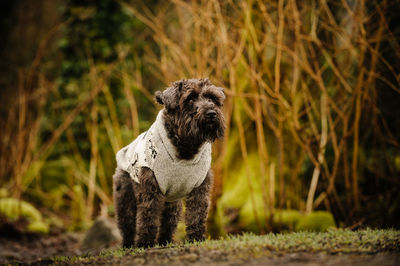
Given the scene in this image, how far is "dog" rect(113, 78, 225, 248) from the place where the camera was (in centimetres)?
452

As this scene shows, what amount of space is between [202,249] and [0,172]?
923 centimetres

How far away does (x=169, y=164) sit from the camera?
4586mm

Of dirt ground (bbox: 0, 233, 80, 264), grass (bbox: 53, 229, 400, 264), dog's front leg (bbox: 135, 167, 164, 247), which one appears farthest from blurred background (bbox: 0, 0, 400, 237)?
grass (bbox: 53, 229, 400, 264)

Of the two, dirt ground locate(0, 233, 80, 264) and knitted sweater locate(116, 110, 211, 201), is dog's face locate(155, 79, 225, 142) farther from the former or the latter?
dirt ground locate(0, 233, 80, 264)

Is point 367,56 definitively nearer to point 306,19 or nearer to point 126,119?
point 306,19

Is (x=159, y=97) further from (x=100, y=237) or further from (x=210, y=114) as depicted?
(x=100, y=237)

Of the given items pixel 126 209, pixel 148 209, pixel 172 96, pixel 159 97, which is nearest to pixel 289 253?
pixel 148 209

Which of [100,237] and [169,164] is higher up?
[169,164]

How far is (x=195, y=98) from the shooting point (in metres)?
4.62

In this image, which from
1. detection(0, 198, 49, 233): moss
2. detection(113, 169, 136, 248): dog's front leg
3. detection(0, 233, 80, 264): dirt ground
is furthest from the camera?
detection(0, 198, 49, 233): moss

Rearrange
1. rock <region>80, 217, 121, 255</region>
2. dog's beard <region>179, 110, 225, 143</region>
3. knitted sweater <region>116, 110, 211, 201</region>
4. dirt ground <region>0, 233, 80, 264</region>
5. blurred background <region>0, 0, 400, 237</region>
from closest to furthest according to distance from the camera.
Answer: dog's beard <region>179, 110, 225, 143</region> → knitted sweater <region>116, 110, 211, 201</region> → blurred background <region>0, 0, 400, 237</region> → dirt ground <region>0, 233, 80, 264</region> → rock <region>80, 217, 121, 255</region>

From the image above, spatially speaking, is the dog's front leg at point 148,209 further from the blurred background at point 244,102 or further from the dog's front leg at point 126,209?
the blurred background at point 244,102

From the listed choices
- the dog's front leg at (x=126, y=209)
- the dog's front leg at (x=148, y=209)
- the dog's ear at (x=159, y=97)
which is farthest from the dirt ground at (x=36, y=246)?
the dog's ear at (x=159, y=97)

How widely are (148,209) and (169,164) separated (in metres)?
0.60
